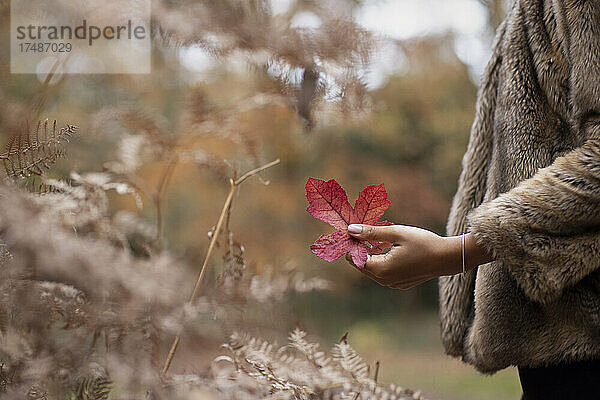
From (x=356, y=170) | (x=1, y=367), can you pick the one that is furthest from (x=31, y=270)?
(x=356, y=170)

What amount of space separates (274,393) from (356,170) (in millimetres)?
1876

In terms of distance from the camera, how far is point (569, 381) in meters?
0.57

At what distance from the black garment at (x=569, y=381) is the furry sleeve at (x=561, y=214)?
0.30 ft

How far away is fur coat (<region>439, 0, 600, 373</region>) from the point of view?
0.50 m

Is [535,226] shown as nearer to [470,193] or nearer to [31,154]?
[470,193]

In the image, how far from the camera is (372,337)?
2629 millimetres

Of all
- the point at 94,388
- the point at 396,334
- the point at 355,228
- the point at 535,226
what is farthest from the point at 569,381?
the point at 396,334

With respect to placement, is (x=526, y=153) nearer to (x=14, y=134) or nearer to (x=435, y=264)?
(x=435, y=264)

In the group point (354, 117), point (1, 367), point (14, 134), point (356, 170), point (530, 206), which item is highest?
point (356, 170)

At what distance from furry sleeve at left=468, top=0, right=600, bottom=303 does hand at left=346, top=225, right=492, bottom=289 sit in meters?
0.03

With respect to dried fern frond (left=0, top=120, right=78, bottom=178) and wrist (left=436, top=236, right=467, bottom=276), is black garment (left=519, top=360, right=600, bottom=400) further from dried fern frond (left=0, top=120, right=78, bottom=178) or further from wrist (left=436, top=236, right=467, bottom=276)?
dried fern frond (left=0, top=120, right=78, bottom=178)

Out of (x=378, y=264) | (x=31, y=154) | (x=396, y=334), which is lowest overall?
(x=396, y=334)

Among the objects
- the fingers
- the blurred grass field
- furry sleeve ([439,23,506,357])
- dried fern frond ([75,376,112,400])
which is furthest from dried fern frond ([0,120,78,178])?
the blurred grass field

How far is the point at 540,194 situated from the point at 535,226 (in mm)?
28
